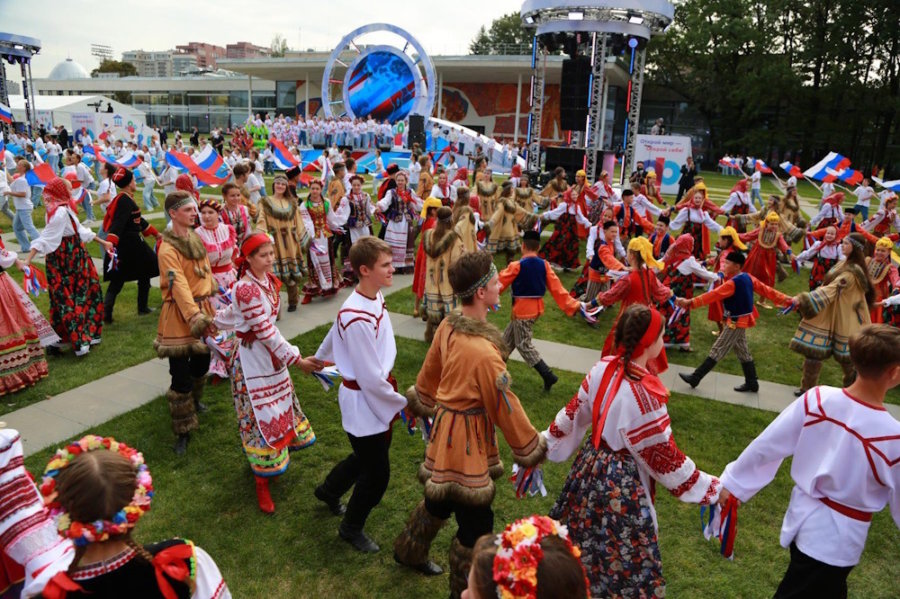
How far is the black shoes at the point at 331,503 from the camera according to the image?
436cm

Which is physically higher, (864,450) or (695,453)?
(864,450)

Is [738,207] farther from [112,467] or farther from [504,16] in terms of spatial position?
[504,16]

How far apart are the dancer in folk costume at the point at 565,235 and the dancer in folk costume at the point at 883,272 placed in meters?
5.09

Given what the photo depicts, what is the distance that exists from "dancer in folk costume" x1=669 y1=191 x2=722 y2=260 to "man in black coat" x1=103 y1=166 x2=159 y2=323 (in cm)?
829

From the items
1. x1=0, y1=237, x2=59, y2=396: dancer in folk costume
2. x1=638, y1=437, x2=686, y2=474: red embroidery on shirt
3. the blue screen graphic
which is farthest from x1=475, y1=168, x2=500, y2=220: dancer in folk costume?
the blue screen graphic

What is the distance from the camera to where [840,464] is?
8.75 ft

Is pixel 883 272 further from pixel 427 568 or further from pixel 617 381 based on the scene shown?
pixel 427 568

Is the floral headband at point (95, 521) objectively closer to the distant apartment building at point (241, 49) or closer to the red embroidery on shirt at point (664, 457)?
the red embroidery on shirt at point (664, 457)

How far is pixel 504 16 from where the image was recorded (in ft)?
242

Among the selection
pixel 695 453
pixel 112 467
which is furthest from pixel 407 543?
pixel 695 453

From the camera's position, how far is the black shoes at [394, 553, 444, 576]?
384cm

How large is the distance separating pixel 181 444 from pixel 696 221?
890 centimetres

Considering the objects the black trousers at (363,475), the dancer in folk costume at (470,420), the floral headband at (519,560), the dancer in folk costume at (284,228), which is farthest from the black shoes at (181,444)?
the floral headband at (519,560)

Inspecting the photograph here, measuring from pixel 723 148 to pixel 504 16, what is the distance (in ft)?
128
